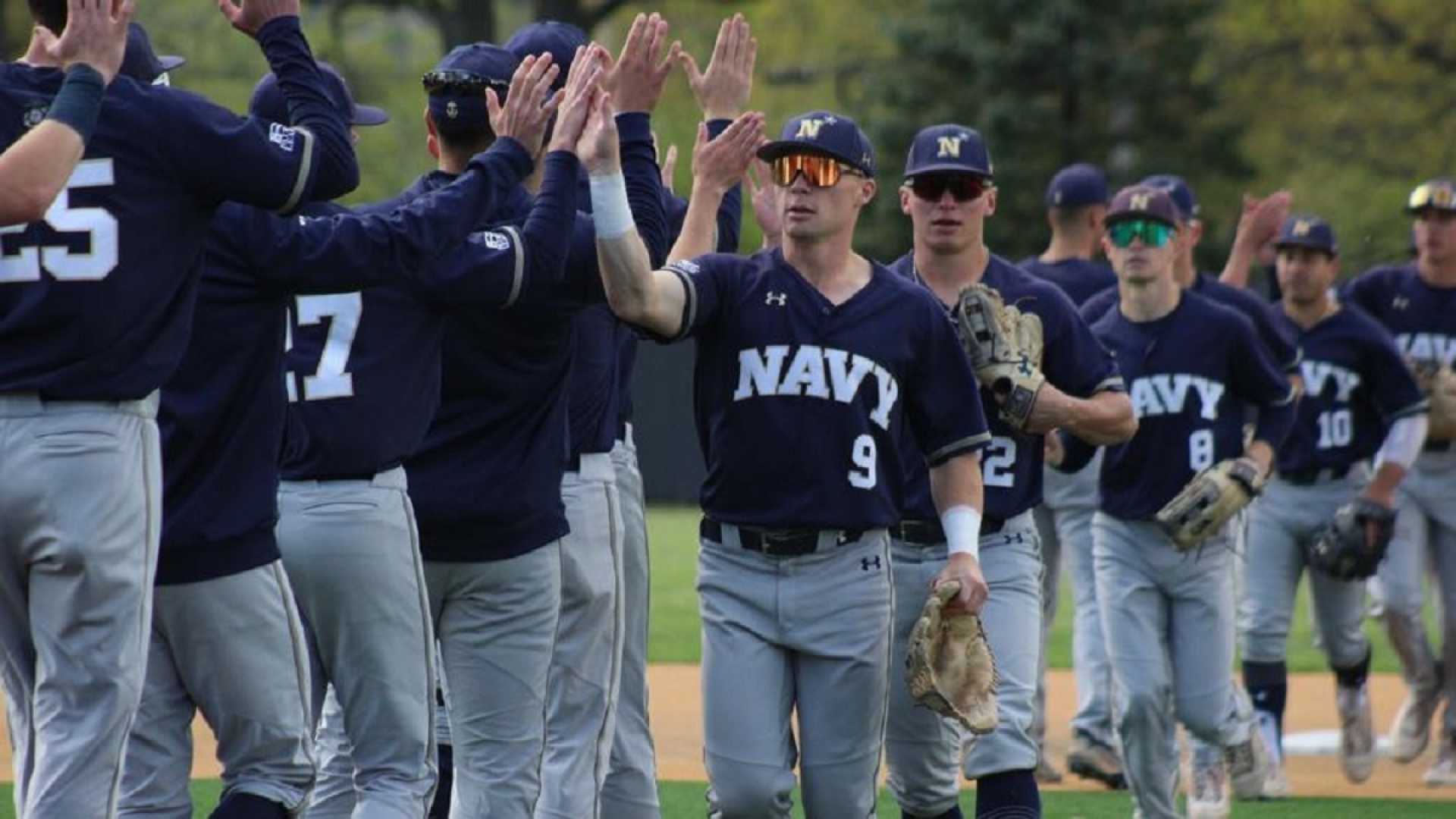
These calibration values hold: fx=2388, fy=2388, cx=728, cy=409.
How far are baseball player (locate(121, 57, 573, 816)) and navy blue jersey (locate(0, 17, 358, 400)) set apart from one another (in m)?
0.24

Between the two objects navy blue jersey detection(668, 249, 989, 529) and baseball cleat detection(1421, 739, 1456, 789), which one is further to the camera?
baseball cleat detection(1421, 739, 1456, 789)

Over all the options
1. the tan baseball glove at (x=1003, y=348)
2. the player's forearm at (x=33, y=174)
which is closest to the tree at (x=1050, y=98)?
the tan baseball glove at (x=1003, y=348)

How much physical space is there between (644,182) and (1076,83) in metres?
25.5

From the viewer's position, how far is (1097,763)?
33.2ft

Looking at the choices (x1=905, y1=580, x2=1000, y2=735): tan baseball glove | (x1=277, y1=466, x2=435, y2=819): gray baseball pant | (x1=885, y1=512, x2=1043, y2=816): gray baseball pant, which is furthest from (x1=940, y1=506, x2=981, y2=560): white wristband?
(x1=277, y1=466, x2=435, y2=819): gray baseball pant

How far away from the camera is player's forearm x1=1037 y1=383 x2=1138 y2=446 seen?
24.4 feet

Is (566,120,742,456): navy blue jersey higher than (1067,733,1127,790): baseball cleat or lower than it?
higher

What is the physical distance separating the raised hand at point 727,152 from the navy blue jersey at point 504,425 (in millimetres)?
229

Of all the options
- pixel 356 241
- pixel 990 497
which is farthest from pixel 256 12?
pixel 990 497

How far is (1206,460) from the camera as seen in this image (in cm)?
890

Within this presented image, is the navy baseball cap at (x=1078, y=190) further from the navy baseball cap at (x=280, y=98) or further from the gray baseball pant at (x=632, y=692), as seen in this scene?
the navy baseball cap at (x=280, y=98)

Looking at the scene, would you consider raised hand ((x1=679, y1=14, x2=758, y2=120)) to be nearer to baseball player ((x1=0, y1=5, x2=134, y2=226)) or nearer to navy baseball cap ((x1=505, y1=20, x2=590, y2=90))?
navy baseball cap ((x1=505, y1=20, x2=590, y2=90))

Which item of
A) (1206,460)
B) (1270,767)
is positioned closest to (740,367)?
(1206,460)

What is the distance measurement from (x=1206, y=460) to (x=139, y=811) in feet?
14.9
